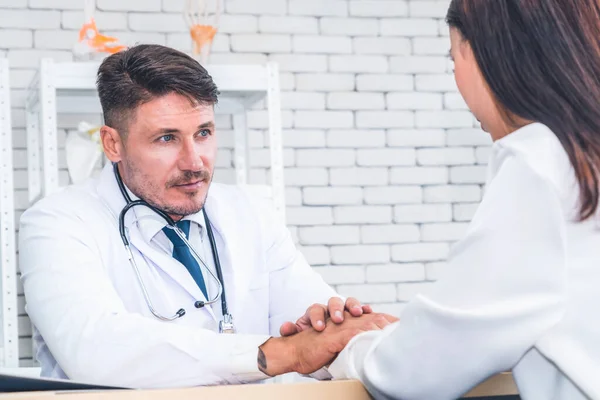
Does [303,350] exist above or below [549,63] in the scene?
below

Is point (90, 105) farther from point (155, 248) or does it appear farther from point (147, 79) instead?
point (155, 248)

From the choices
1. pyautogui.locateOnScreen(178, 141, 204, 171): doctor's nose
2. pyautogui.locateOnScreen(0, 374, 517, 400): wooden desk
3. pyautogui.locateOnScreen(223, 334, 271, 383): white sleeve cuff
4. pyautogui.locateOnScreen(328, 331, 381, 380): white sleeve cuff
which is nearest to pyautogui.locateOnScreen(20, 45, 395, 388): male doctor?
pyautogui.locateOnScreen(178, 141, 204, 171): doctor's nose

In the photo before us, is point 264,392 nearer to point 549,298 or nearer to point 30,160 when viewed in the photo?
point 549,298

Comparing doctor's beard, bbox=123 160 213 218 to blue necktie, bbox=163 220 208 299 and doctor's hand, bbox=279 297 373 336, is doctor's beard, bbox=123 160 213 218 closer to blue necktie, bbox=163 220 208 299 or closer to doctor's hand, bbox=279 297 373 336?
blue necktie, bbox=163 220 208 299

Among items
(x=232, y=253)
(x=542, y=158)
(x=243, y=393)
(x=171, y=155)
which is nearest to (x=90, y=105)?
(x=171, y=155)

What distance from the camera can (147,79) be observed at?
2041 mm

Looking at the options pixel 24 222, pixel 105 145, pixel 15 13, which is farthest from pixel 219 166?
pixel 24 222

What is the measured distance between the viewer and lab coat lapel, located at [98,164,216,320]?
1.97 m

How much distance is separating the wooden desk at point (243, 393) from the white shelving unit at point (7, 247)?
1857 mm

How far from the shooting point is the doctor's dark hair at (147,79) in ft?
6.71

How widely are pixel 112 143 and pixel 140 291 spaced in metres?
0.42

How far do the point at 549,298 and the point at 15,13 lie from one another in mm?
2905

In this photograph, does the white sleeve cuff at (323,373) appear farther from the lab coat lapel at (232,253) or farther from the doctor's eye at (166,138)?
the doctor's eye at (166,138)

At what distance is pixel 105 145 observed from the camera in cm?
215
